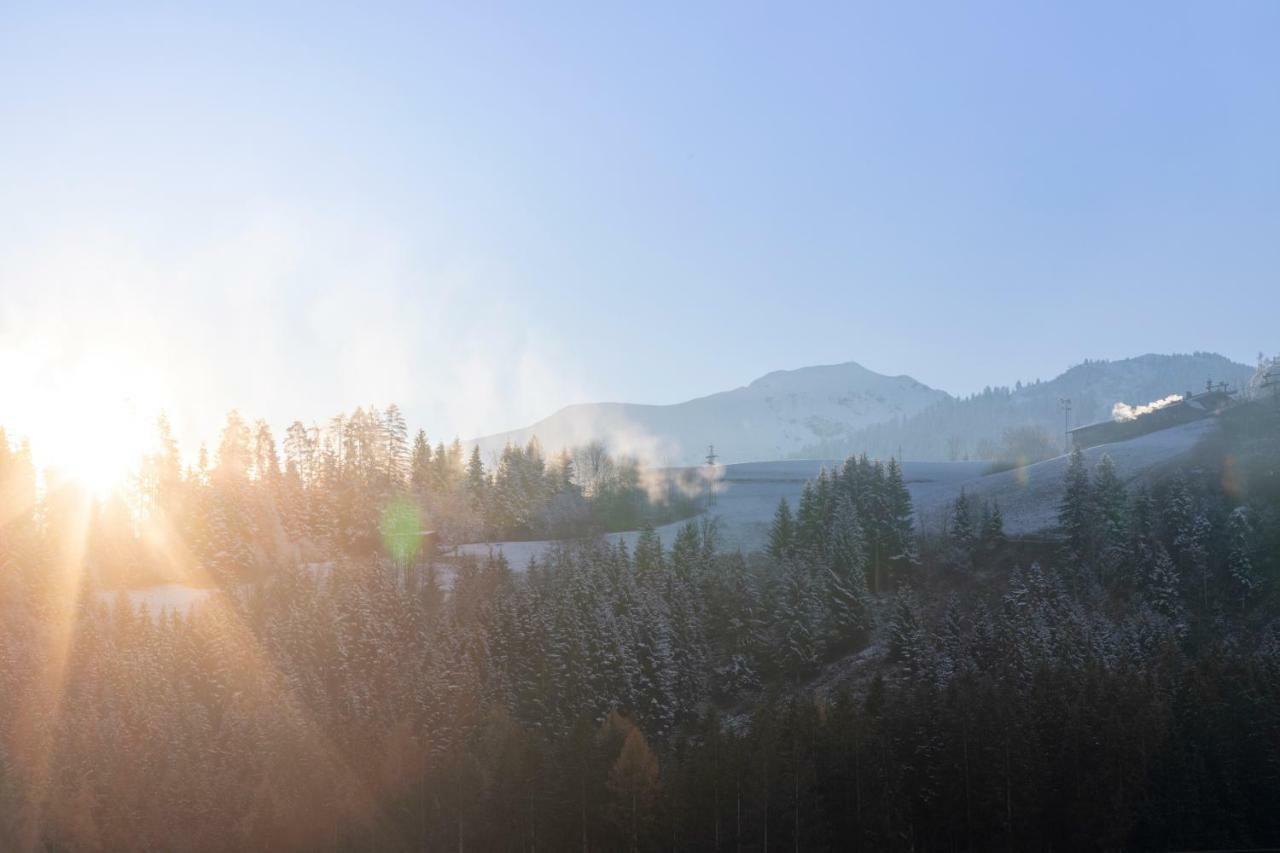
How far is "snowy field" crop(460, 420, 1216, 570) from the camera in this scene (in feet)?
455

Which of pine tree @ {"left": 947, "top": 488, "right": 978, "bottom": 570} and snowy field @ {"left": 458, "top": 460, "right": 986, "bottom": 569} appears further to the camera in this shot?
snowy field @ {"left": 458, "top": 460, "right": 986, "bottom": 569}

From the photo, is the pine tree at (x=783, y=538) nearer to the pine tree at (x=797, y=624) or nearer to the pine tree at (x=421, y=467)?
the pine tree at (x=797, y=624)

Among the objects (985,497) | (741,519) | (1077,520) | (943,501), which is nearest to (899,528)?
(1077,520)

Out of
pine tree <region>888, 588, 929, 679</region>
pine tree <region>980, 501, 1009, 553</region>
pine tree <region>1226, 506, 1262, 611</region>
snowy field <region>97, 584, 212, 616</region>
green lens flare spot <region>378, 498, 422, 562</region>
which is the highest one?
green lens flare spot <region>378, 498, 422, 562</region>

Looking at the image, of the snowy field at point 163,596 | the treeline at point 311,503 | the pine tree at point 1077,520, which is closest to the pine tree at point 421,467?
the treeline at point 311,503

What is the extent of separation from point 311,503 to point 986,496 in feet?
279

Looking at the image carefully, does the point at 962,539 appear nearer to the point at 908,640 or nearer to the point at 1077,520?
the point at 1077,520

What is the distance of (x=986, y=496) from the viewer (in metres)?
151

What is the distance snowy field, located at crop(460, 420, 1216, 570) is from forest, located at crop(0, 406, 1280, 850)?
712cm

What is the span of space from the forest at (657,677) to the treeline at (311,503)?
0.70 m

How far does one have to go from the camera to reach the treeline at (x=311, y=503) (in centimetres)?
12612

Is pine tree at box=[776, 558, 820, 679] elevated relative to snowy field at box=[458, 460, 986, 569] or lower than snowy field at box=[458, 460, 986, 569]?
lower

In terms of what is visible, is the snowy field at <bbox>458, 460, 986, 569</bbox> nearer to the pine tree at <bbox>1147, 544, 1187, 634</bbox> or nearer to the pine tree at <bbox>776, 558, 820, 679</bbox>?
the pine tree at <bbox>776, 558, 820, 679</bbox>

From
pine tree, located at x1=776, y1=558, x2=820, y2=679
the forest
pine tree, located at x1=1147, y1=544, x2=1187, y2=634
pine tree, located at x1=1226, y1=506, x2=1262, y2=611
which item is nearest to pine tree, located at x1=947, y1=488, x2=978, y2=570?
the forest
